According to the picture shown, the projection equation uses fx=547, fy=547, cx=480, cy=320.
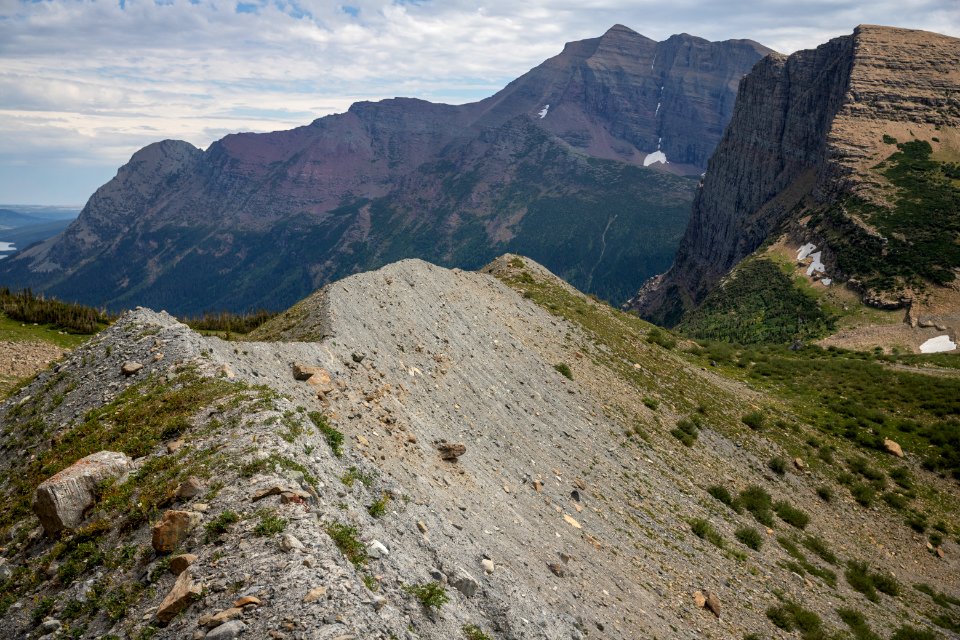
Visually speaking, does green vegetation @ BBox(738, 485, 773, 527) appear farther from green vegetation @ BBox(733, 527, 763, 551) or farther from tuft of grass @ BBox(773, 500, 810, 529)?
green vegetation @ BBox(733, 527, 763, 551)

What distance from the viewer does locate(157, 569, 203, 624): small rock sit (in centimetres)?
820

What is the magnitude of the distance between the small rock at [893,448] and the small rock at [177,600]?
Result: 42515 mm

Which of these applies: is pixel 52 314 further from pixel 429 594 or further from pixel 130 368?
pixel 429 594

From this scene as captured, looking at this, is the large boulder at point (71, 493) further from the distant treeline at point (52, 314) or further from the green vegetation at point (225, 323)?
the distant treeline at point (52, 314)

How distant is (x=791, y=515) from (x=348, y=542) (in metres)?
25.8

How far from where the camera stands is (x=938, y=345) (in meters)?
74.2

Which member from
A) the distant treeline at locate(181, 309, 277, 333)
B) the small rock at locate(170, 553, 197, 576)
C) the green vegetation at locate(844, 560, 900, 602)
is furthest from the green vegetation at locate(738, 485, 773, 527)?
the distant treeline at locate(181, 309, 277, 333)

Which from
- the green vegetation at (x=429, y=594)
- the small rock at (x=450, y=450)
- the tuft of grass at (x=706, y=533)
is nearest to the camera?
the green vegetation at (x=429, y=594)

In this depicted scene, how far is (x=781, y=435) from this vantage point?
35125 mm

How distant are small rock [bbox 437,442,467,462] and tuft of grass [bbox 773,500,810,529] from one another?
18902 millimetres

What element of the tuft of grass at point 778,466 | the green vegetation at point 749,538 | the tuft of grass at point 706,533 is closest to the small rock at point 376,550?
the tuft of grass at point 706,533

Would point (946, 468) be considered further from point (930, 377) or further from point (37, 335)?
point (37, 335)

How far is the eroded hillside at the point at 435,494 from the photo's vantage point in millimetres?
9172

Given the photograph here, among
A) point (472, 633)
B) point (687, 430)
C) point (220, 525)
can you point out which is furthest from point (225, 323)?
point (472, 633)
